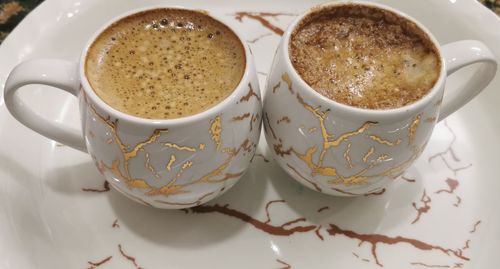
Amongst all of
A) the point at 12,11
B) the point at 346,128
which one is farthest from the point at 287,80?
the point at 12,11

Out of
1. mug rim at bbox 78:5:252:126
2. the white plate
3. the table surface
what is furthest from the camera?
the table surface

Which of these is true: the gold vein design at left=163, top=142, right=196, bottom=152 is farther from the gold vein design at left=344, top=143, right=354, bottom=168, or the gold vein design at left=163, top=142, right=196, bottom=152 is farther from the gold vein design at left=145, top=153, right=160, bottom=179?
the gold vein design at left=344, top=143, right=354, bottom=168

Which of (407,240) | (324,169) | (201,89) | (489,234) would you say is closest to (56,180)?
(201,89)

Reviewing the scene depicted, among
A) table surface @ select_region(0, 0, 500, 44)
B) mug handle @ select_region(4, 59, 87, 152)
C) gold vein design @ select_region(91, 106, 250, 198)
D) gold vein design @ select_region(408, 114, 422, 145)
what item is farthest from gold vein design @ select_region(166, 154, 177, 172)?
table surface @ select_region(0, 0, 500, 44)

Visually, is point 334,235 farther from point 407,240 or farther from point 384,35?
point 384,35

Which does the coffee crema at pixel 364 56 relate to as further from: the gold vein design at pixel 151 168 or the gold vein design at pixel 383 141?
the gold vein design at pixel 151 168

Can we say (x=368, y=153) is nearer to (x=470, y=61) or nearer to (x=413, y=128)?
(x=413, y=128)

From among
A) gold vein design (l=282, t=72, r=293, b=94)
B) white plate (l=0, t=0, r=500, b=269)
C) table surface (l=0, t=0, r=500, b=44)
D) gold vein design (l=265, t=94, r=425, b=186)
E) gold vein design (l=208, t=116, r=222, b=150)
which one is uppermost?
gold vein design (l=282, t=72, r=293, b=94)
